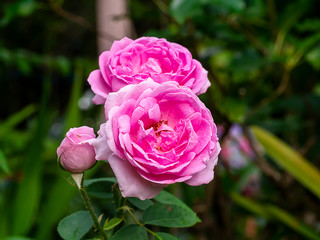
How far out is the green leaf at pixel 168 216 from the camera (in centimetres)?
49

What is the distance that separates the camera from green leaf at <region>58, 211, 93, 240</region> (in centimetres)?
47

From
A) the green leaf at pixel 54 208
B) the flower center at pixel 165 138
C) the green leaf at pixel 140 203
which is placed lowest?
the green leaf at pixel 54 208

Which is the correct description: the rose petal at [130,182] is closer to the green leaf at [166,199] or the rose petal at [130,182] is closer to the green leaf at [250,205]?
the green leaf at [166,199]

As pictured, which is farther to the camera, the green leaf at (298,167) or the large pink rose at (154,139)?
the green leaf at (298,167)

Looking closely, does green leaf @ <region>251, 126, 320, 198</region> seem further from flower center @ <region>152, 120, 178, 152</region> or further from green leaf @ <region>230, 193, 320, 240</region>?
flower center @ <region>152, 120, 178, 152</region>

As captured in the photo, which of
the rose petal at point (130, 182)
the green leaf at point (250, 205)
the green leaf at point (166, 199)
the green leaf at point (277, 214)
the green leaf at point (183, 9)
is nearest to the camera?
the rose petal at point (130, 182)

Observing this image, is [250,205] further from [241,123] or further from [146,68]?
[146,68]

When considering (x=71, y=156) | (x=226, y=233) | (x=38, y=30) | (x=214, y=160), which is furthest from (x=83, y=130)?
(x=38, y=30)

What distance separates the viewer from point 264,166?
1359 mm

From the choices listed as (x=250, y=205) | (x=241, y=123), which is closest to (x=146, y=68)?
(x=241, y=123)

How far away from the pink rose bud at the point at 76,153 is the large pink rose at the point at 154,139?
26 mm

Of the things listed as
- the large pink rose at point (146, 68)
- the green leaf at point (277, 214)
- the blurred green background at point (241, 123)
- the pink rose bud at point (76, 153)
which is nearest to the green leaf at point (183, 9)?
the blurred green background at point (241, 123)

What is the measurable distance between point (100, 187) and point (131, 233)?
0.10 metres

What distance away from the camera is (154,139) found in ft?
1.48
